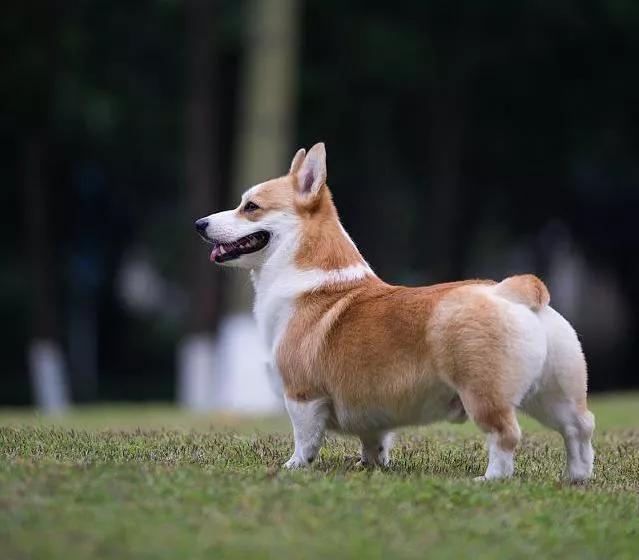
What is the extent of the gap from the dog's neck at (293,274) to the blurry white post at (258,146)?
11.4m

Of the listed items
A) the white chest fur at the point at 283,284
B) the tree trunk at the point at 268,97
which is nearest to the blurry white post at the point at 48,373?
the tree trunk at the point at 268,97

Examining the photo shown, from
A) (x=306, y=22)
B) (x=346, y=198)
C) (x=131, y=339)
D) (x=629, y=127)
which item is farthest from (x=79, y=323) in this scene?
(x=629, y=127)

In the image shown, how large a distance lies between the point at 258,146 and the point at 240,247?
A: 42.7 ft

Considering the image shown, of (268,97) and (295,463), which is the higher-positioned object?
(268,97)

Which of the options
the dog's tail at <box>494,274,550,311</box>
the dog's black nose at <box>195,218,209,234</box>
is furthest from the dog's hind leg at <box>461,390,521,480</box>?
the dog's black nose at <box>195,218,209,234</box>

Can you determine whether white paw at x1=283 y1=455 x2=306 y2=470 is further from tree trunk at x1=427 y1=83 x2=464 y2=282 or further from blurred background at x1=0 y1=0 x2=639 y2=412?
tree trunk at x1=427 y1=83 x2=464 y2=282

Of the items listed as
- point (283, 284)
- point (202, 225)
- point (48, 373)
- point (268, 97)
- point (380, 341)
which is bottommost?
point (48, 373)

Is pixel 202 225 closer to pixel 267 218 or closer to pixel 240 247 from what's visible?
pixel 240 247

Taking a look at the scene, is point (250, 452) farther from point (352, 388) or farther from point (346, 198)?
point (346, 198)

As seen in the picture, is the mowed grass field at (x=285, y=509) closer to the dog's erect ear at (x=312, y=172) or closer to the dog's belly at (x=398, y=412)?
the dog's belly at (x=398, y=412)

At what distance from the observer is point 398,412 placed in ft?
24.5

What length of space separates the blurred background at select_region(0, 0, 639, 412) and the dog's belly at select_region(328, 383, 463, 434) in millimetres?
12170

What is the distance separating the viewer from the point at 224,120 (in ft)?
92.5

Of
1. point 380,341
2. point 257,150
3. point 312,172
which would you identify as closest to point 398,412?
point 380,341
